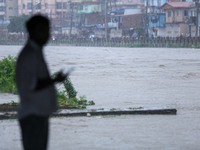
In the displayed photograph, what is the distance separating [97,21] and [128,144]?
95.9 m

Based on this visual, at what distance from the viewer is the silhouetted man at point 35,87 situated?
3092 mm

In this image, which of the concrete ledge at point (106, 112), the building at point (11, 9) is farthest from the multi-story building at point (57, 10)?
the concrete ledge at point (106, 112)

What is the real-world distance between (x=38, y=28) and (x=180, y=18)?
71031 millimetres

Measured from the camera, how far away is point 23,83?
3.11 meters

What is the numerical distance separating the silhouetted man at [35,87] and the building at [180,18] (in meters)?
67.6

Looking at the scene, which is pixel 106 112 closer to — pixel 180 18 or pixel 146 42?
pixel 146 42

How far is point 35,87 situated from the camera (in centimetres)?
310

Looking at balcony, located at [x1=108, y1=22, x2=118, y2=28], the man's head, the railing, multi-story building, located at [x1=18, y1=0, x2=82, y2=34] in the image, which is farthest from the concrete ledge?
multi-story building, located at [x1=18, y1=0, x2=82, y2=34]

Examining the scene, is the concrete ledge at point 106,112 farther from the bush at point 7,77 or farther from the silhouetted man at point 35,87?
the silhouetted man at point 35,87

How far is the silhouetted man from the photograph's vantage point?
3092mm

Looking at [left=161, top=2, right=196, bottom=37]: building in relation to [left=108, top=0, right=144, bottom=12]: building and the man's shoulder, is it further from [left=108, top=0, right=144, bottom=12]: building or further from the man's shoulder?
the man's shoulder

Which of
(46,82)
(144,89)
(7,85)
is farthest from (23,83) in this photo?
(144,89)

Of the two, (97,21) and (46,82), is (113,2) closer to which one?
(97,21)

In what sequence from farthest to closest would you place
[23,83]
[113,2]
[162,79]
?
[113,2] → [162,79] → [23,83]
